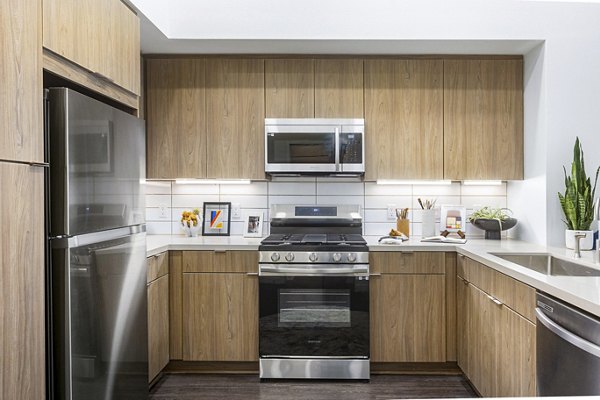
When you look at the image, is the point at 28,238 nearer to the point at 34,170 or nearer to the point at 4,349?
the point at 34,170

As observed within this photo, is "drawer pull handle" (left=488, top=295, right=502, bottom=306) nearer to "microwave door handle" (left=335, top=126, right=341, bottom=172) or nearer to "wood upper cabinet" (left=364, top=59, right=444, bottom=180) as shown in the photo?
"wood upper cabinet" (left=364, top=59, right=444, bottom=180)

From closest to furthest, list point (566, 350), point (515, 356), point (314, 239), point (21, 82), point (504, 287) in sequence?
point (21, 82), point (566, 350), point (515, 356), point (504, 287), point (314, 239)

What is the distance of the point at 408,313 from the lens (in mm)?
3186

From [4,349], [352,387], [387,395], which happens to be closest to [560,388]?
[387,395]

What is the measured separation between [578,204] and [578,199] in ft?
0.10

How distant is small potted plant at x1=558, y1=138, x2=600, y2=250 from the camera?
9.57ft

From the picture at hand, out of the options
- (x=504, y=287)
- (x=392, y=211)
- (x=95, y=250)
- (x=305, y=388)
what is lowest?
(x=305, y=388)

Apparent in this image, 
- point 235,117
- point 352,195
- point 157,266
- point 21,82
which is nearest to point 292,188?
point 352,195

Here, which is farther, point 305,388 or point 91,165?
point 305,388

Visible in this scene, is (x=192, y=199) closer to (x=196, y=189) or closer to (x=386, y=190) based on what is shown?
(x=196, y=189)

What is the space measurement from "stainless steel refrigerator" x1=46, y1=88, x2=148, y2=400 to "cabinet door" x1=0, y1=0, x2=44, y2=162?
0.35 feet

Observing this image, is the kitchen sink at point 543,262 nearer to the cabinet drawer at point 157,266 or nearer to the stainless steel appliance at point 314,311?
the stainless steel appliance at point 314,311

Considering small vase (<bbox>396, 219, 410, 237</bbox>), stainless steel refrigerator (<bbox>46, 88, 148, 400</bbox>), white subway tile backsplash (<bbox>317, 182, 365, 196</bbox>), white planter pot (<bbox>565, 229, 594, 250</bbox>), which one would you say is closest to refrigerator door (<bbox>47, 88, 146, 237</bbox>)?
stainless steel refrigerator (<bbox>46, 88, 148, 400</bbox>)

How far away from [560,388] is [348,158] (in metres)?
2.02
